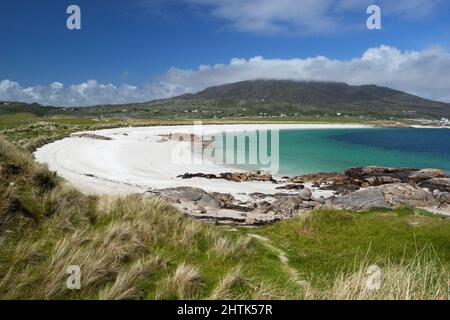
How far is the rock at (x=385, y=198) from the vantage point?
21016 mm

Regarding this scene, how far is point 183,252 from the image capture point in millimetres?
10227

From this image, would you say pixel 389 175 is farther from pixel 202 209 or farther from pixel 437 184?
pixel 202 209

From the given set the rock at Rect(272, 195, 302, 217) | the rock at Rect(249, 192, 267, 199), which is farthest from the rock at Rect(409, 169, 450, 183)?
the rock at Rect(272, 195, 302, 217)

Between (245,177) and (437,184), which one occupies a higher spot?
(245,177)

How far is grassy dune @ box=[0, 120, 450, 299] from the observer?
7121 millimetres

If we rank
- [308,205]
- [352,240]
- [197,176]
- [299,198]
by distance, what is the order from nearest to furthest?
[352,240] → [308,205] → [299,198] → [197,176]

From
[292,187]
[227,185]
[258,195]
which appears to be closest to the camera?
[258,195]

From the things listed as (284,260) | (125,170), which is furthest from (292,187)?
(284,260)

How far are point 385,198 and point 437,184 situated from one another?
11237mm

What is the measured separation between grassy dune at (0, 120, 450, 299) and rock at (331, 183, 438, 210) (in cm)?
597

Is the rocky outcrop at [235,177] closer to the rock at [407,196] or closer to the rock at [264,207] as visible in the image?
the rock at [264,207]

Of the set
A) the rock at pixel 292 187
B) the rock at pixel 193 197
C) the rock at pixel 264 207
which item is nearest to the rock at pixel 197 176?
the rock at pixel 292 187

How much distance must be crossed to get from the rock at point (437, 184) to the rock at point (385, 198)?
5.70 m
